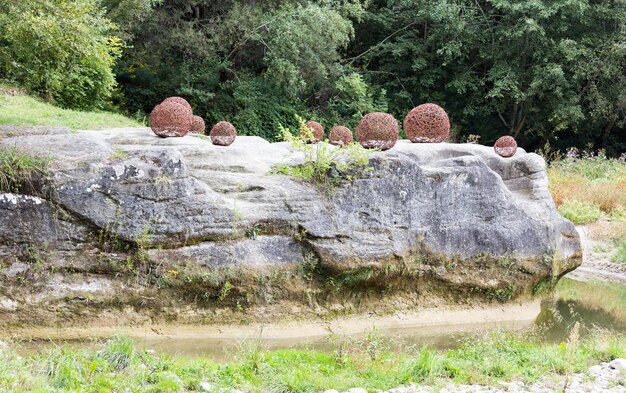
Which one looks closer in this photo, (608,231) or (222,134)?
(222,134)

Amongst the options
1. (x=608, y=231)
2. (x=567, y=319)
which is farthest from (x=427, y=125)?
(x=608, y=231)

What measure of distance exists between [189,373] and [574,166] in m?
19.1

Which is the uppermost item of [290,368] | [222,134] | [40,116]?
[222,134]

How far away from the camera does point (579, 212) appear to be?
1752 centimetres

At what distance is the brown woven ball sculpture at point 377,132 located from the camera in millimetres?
11406

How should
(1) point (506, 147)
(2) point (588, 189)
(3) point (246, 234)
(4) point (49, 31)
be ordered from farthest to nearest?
(2) point (588, 189) → (1) point (506, 147) → (4) point (49, 31) → (3) point (246, 234)

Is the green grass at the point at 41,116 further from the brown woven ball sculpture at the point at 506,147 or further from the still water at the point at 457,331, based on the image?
the brown woven ball sculpture at the point at 506,147

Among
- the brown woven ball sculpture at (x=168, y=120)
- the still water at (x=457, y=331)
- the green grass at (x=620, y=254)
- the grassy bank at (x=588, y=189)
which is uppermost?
the brown woven ball sculpture at (x=168, y=120)

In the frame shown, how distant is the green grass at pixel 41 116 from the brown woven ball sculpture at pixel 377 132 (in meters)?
5.62

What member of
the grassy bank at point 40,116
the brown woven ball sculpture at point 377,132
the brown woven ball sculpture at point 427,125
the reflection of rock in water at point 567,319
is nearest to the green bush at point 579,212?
the reflection of rock in water at point 567,319

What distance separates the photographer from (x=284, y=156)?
1084 cm

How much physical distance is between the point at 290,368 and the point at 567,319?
20.5 ft

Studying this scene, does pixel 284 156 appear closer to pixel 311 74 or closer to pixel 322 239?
pixel 322 239

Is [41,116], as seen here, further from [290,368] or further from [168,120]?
[290,368]
